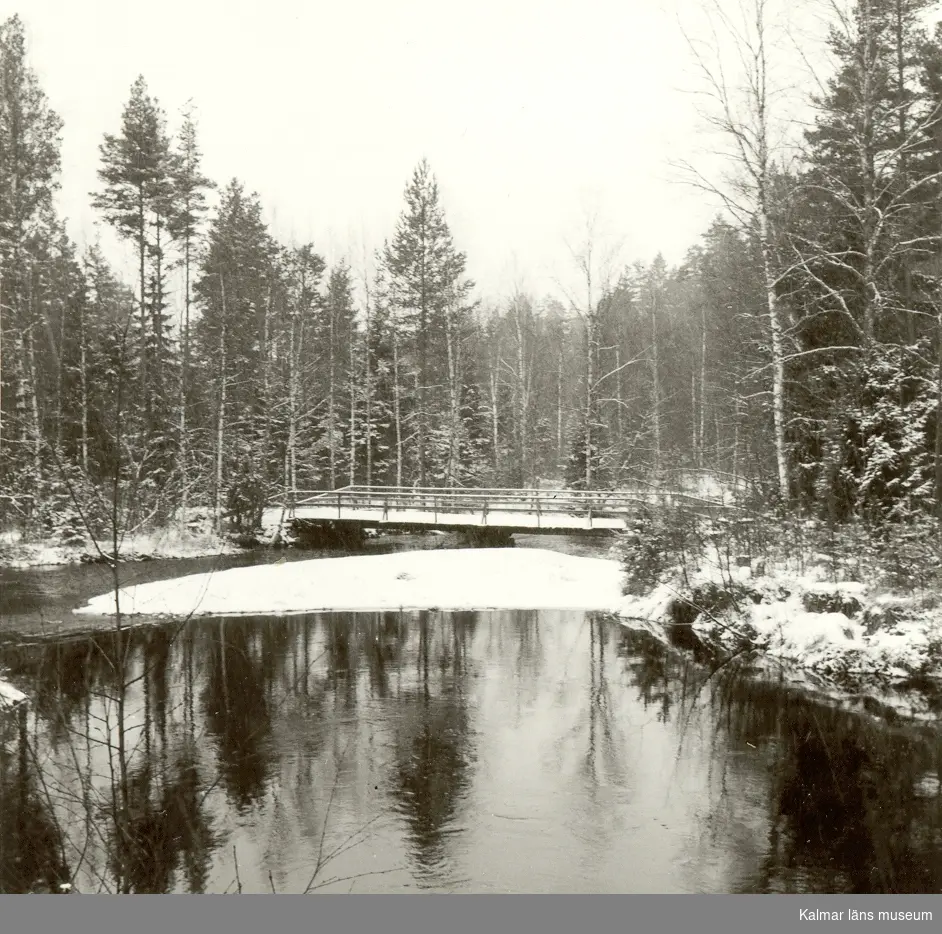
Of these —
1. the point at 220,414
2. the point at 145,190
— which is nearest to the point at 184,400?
the point at 220,414

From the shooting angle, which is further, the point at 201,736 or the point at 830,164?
the point at 830,164

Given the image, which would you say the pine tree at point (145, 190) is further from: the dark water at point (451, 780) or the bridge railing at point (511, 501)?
the dark water at point (451, 780)

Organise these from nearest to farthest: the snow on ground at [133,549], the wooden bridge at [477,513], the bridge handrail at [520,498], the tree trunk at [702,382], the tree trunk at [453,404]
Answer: the snow on ground at [133,549], the bridge handrail at [520,498], the wooden bridge at [477,513], the tree trunk at [453,404], the tree trunk at [702,382]

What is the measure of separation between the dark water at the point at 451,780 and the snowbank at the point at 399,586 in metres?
4.54

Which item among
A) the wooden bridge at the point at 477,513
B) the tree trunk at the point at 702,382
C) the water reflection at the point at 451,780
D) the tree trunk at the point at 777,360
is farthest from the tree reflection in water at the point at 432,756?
the tree trunk at the point at 702,382

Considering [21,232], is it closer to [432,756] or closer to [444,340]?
[444,340]

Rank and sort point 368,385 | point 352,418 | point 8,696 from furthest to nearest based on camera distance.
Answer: point 352,418 < point 368,385 < point 8,696

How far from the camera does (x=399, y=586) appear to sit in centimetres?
2039

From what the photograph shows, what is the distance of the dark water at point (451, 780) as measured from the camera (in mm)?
6340

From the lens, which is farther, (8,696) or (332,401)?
(332,401)

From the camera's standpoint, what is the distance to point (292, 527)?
28812mm
